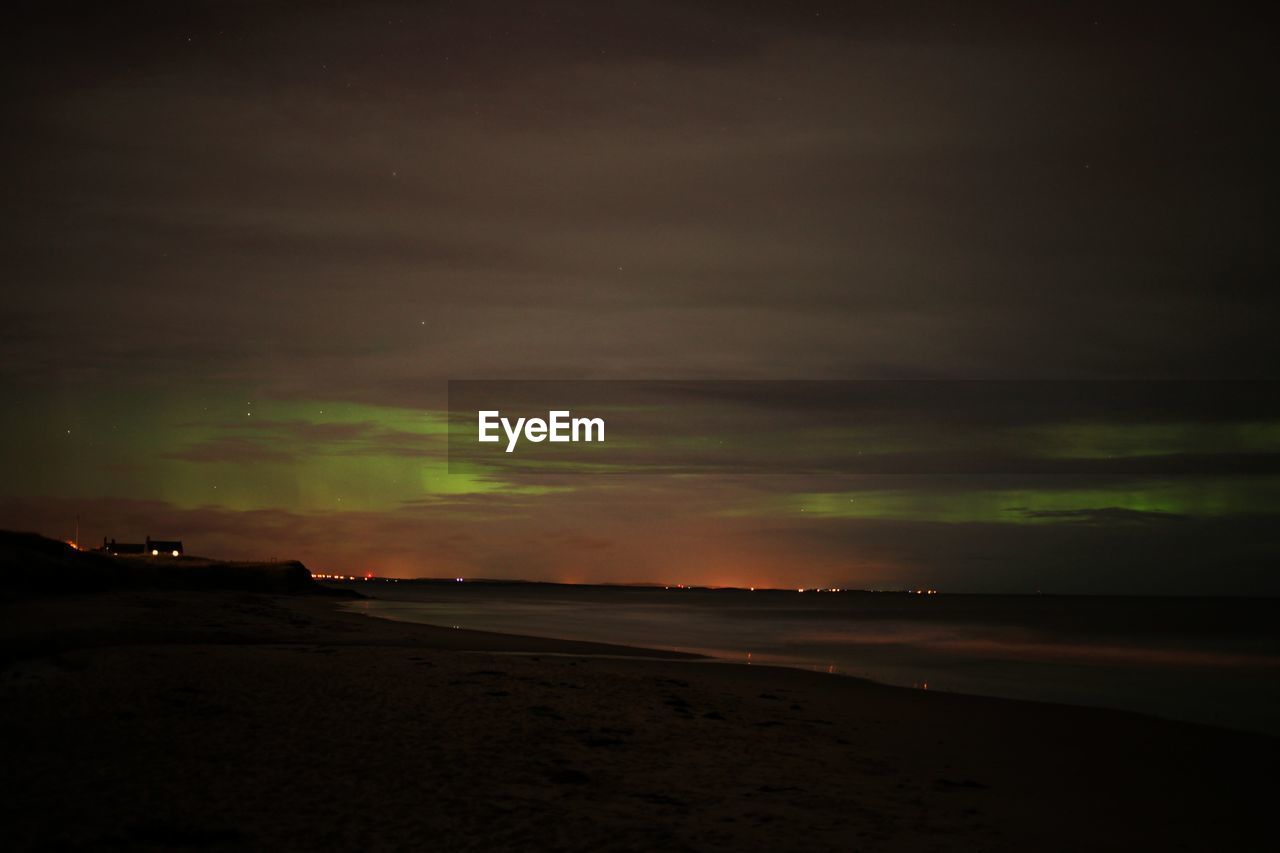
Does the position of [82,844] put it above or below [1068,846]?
above

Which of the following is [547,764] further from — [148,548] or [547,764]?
[148,548]

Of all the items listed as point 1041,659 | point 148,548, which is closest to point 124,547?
point 148,548

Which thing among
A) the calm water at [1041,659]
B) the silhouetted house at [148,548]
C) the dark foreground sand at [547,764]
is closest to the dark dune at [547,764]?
the dark foreground sand at [547,764]

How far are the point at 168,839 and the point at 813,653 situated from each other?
29.5 metres

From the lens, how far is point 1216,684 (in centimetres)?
2838

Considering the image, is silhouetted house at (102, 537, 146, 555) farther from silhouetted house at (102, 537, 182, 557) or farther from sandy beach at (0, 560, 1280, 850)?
sandy beach at (0, 560, 1280, 850)

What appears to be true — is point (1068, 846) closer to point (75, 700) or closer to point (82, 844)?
point (82, 844)

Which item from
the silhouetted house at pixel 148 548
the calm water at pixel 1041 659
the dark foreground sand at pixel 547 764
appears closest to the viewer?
the dark foreground sand at pixel 547 764

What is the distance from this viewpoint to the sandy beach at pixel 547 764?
8289mm

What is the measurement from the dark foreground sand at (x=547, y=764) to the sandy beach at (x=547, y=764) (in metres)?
0.04

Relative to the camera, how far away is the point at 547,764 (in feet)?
35.4

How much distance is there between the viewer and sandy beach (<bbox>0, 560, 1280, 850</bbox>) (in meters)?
8.29

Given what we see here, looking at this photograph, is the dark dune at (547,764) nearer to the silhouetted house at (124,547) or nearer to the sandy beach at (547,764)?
the sandy beach at (547,764)

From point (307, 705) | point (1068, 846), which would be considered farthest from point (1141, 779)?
point (307, 705)
